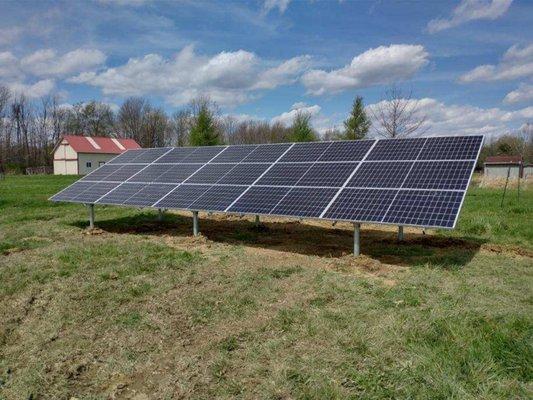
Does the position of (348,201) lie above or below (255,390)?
above

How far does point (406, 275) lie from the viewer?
9.05 metres

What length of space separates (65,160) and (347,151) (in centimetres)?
5306

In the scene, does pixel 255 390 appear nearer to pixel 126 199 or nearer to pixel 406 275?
pixel 406 275

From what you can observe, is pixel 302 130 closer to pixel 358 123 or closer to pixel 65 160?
pixel 358 123

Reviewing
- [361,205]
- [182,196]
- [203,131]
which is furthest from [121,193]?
[203,131]

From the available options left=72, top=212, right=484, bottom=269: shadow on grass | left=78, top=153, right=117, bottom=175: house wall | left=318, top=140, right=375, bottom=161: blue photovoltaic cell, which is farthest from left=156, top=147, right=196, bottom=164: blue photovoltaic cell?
left=78, top=153, right=117, bottom=175: house wall

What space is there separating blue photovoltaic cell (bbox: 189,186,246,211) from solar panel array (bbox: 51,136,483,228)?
34 millimetres

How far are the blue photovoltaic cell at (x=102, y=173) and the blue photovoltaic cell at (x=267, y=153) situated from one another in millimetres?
6096

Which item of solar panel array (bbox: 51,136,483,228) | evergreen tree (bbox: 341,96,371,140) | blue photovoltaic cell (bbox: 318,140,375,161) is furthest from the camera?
evergreen tree (bbox: 341,96,371,140)

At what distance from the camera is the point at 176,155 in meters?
17.1

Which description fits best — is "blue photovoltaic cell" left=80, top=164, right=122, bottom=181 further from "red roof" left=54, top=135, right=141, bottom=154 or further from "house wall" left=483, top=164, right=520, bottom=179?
"house wall" left=483, top=164, right=520, bottom=179

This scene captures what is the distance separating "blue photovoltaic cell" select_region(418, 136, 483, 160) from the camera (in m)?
10.4

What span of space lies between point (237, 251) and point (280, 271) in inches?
90.7

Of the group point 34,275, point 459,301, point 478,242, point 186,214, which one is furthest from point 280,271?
point 186,214
